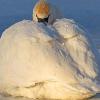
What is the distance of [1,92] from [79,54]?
865 millimetres

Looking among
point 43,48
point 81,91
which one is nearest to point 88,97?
point 81,91

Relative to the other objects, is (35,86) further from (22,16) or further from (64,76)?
(22,16)

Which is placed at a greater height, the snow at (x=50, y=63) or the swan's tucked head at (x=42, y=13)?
the swan's tucked head at (x=42, y=13)

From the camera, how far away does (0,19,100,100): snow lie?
5543mm

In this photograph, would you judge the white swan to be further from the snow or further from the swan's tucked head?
the swan's tucked head

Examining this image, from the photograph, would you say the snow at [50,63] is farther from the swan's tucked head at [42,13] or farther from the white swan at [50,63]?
the swan's tucked head at [42,13]

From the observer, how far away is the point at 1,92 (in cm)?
605

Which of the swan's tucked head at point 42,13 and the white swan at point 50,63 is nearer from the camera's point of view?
the white swan at point 50,63

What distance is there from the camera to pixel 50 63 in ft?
18.2

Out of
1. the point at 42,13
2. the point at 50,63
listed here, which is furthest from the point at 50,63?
the point at 42,13

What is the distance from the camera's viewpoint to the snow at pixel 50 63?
18.2ft

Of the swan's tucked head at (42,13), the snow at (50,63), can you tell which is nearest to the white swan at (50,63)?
the snow at (50,63)

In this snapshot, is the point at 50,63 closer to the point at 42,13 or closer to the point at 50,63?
the point at 50,63

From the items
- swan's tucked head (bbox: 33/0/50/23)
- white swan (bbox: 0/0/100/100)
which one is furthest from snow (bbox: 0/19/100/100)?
swan's tucked head (bbox: 33/0/50/23)
